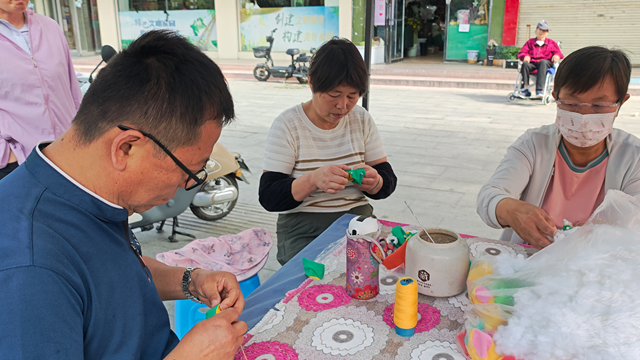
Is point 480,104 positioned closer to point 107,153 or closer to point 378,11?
point 378,11

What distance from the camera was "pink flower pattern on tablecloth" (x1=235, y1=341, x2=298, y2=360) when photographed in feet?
3.60

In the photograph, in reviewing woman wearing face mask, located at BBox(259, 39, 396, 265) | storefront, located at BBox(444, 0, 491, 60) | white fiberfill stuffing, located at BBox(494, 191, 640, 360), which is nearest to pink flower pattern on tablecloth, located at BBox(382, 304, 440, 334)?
white fiberfill stuffing, located at BBox(494, 191, 640, 360)

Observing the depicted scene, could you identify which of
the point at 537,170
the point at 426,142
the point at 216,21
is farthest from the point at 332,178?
the point at 216,21

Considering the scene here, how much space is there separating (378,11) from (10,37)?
1244cm

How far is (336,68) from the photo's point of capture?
2.00m

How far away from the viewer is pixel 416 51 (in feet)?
55.9

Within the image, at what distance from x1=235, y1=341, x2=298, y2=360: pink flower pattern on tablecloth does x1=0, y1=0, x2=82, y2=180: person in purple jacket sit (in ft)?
6.03

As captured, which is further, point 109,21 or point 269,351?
point 109,21

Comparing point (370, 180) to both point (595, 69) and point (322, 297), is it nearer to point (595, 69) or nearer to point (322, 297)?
point (322, 297)

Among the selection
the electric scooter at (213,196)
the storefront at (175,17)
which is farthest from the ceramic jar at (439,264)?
the storefront at (175,17)

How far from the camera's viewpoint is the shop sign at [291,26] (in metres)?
14.9

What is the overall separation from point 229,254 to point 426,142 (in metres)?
4.86

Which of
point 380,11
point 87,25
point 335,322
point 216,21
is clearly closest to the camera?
point 335,322

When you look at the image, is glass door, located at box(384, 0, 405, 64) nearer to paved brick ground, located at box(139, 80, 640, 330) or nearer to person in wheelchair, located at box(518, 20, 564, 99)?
paved brick ground, located at box(139, 80, 640, 330)
